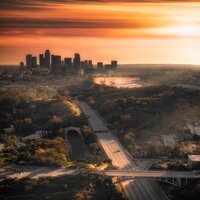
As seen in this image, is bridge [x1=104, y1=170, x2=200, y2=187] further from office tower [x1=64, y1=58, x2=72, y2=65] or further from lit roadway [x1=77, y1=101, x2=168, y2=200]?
office tower [x1=64, y1=58, x2=72, y2=65]

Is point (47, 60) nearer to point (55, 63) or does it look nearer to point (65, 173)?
point (55, 63)

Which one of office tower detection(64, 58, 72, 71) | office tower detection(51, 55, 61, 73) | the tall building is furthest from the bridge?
the tall building

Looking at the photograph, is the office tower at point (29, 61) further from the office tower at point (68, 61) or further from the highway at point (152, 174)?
the highway at point (152, 174)

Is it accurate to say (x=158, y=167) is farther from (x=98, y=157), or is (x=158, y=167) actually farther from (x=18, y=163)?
(x=18, y=163)

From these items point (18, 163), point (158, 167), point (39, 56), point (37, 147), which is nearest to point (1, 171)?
point (18, 163)

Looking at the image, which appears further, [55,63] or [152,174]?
[55,63]

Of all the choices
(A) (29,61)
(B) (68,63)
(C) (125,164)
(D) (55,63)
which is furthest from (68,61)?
(C) (125,164)
